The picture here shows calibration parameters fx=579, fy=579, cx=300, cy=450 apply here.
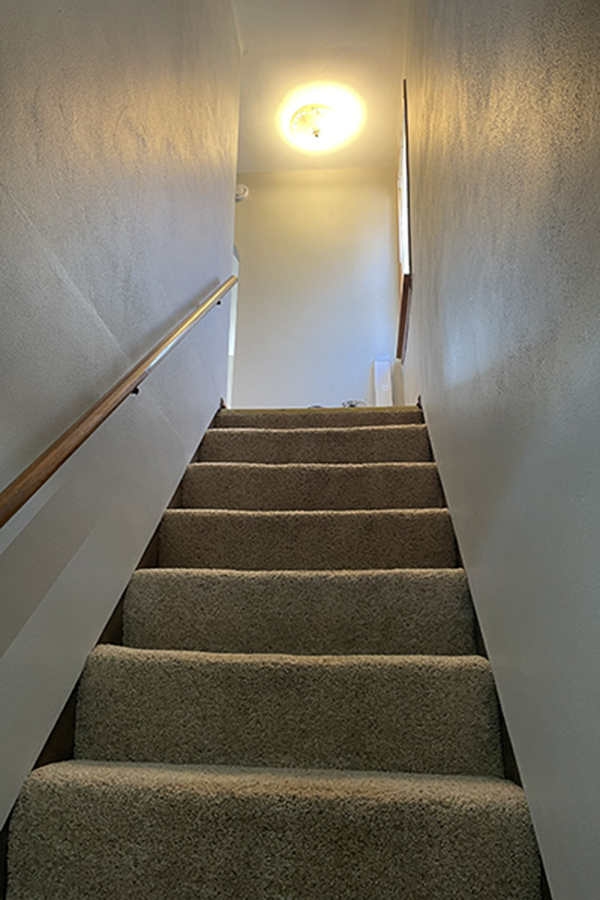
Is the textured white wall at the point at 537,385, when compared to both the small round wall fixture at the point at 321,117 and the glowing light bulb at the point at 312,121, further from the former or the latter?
the glowing light bulb at the point at 312,121

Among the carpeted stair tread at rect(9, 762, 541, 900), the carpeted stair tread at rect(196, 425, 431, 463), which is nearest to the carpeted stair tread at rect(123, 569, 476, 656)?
the carpeted stair tread at rect(9, 762, 541, 900)

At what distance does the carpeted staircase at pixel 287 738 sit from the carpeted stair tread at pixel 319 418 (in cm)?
99

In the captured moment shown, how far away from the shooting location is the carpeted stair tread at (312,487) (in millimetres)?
2188

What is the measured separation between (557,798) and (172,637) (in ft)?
3.29

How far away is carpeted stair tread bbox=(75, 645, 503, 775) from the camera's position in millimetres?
1231

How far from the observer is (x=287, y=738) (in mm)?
1254

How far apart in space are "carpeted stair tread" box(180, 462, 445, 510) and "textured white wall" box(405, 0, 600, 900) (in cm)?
50

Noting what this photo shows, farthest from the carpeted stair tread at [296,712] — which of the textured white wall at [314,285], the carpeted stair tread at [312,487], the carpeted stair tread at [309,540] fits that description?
the textured white wall at [314,285]

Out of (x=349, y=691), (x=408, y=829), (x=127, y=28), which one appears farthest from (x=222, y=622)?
(x=127, y=28)

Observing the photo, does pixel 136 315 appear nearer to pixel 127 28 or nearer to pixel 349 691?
pixel 127 28

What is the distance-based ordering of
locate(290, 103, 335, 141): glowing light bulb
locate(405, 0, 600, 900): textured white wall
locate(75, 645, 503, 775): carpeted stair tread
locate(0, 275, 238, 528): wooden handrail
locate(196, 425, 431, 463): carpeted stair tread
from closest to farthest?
locate(405, 0, 600, 900): textured white wall → locate(0, 275, 238, 528): wooden handrail → locate(75, 645, 503, 775): carpeted stair tread → locate(196, 425, 431, 463): carpeted stair tread → locate(290, 103, 335, 141): glowing light bulb

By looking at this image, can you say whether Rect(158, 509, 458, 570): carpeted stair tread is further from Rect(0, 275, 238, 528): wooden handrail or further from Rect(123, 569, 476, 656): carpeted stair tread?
Rect(0, 275, 238, 528): wooden handrail

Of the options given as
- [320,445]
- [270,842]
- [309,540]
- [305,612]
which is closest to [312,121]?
[320,445]

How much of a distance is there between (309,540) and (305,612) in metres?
0.36
